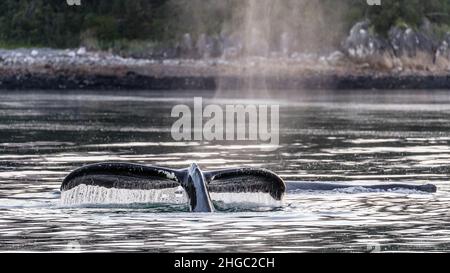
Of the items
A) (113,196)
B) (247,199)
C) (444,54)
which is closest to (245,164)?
(113,196)

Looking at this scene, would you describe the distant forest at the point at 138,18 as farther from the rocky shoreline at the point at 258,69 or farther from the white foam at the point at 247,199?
the white foam at the point at 247,199

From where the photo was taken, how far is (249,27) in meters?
134

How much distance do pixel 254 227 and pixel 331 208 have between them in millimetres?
2855

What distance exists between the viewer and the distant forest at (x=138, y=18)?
126750mm

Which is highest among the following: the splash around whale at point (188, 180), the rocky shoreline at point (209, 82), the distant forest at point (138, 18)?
the distant forest at point (138, 18)

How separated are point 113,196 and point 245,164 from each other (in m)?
11.5

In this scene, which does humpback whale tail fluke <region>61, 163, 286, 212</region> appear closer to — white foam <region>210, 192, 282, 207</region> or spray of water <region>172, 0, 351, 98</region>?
white foam <region>210, 192, 282, 207</region>

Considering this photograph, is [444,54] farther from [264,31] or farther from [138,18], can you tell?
[138,18]

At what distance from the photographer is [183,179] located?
24875mm

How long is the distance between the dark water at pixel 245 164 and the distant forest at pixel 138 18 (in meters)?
53.2

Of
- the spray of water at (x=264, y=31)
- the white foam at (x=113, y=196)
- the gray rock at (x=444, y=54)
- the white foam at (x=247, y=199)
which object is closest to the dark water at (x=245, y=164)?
the white foam at (x=247, y=199)

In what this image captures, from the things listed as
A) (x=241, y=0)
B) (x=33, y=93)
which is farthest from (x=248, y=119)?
(x=241, y=0)

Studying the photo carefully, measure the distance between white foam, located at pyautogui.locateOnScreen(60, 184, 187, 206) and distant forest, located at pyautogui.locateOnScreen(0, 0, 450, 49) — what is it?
98.1m

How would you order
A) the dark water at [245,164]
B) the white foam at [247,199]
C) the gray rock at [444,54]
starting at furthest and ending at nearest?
the gray rock at [444,54] < the white foam at [247,199] < the dark water at [245,164]
